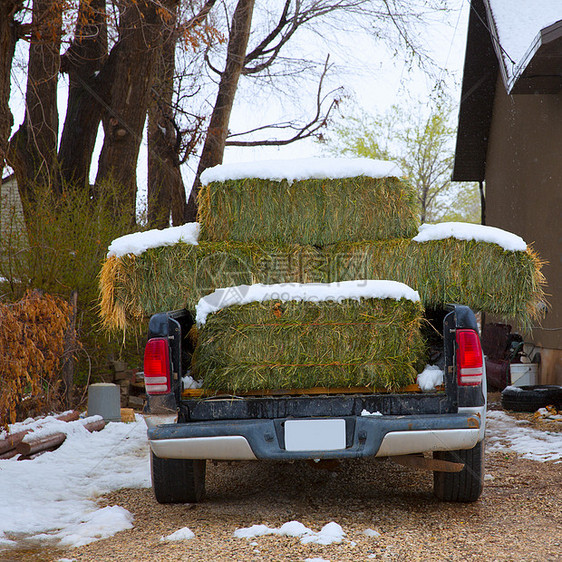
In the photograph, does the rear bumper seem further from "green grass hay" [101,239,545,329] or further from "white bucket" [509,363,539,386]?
"white bucket" [509,363,539,386]

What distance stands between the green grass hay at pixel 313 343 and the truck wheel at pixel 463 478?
0.56 m

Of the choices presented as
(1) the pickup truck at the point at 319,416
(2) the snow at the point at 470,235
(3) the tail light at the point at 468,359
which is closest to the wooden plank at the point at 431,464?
(1) the pickup truck at the point at 319,416

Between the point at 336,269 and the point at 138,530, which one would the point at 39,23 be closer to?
the point at 336,269

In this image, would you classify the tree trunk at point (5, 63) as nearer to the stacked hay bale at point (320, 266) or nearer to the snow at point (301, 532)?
the stacked hay bale at point (320, 266)

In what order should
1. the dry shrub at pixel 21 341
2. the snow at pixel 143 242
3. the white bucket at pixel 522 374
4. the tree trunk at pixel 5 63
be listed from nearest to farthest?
1. the snow at pixel 143 242
2. the dry shrub at pixel 21 341
3. the tree trunk at pixel 5 63
4. the white bucket at pixel 522 374

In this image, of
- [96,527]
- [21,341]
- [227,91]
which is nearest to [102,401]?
[21,341]

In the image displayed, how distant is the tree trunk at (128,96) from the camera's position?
34.2 ft

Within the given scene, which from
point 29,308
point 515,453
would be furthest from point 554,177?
point 29,308

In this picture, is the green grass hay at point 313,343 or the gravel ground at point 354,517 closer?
the gravel ground at point 354,517

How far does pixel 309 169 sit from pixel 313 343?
1.59 metres

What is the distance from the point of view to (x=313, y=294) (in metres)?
3.68

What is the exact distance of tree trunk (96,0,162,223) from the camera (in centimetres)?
1043

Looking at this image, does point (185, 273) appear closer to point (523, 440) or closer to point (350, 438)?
point (350, 438)

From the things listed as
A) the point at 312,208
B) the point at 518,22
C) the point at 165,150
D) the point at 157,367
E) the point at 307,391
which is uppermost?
the point at 518,22
